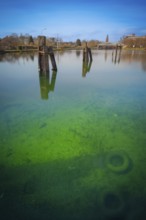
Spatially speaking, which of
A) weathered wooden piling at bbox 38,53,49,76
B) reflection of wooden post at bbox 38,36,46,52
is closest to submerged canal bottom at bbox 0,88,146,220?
weathered wooden piling at bbox 38,53,49,76

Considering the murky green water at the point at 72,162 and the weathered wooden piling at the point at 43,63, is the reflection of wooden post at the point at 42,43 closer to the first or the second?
the weathered wooden piling at the point at 43,63

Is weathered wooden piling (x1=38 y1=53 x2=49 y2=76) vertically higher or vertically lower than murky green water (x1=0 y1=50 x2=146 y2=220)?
higher

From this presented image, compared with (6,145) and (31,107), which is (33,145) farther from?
(31,107)

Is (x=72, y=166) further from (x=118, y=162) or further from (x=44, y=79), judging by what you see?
(x=44, y=79)

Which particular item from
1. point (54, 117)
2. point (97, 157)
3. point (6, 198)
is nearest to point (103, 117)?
point (54, 117)

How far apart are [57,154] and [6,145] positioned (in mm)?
1138

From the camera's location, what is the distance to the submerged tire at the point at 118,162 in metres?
2.40

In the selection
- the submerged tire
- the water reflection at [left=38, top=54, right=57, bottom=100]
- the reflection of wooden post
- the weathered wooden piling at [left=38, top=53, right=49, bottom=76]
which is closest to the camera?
the submerged tire

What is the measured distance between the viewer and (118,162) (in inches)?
101

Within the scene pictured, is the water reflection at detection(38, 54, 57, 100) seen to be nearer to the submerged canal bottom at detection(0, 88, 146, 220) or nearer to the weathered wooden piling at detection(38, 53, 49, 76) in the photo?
the weathered wooden piling at detection(38, 53, 49, 76)

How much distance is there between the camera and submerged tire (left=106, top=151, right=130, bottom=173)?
240 cm

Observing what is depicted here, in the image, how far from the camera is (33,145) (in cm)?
305

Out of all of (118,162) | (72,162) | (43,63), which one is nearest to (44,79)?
(43,63)

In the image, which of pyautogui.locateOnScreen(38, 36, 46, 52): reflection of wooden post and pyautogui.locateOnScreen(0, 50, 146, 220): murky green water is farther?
pyautogui.locateOnScreen(38, 36, 46, 52): reflection of wooden post
